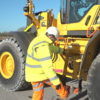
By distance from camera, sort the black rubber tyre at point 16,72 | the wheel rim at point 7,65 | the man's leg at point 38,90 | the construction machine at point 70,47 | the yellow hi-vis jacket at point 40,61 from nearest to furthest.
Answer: the yellow hi-vis jacket at point 40,61 → the man's leg at point 38,90 → the construction machine at point 70,47 → the black rubber tyre at point 16,72 → the wheel rim at point 7,65

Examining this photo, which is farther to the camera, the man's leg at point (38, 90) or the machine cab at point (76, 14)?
the machine cab at point (76, 14)

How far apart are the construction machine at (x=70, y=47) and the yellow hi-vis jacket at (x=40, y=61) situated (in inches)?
25.8

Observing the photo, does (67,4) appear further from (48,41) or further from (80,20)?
(48,41)

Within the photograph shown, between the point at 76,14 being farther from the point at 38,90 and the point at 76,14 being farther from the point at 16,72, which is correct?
the point at 16,72

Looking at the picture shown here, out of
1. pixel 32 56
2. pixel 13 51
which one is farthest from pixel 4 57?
pixel 32 56

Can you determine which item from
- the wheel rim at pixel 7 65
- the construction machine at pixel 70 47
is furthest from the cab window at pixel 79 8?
the wheel rim at pixel 7 65

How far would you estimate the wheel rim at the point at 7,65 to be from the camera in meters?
3.91

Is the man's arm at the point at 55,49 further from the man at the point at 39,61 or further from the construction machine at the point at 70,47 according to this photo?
the man at the point at 39,61

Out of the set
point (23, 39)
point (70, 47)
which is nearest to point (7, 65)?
point (23, 39)

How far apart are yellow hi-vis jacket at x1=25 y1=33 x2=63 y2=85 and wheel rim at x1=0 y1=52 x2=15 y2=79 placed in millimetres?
1553

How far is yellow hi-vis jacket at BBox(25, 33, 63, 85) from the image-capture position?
222 centimetres

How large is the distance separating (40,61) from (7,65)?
203 cm

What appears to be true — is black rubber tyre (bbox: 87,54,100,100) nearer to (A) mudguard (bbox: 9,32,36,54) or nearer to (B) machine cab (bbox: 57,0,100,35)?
(B) machine cab (bbox: 57,0,100,35)

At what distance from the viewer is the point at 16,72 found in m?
3.70
